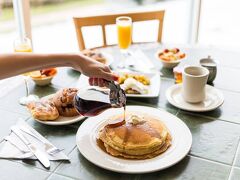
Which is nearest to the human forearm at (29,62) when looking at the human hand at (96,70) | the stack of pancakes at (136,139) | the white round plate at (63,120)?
the human hand at (96,70)

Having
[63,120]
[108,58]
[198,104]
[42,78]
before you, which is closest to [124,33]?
[108,58]

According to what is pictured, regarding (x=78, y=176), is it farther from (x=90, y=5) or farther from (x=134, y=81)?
(x=90, y=5)

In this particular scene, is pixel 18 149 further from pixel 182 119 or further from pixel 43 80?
pixel 182 119

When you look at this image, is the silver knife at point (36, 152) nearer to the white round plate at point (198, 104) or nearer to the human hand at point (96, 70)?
the human hand at point (96, 70)

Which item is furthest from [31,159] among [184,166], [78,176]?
[184,166]

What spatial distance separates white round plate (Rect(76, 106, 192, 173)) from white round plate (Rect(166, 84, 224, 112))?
112 millimetres

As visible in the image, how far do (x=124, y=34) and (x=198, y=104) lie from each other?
24.8 inches

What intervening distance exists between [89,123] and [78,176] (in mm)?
270

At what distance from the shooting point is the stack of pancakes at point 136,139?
114 cm

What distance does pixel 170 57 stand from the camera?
5.98 feet

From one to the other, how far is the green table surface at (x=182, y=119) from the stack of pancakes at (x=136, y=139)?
0.08 metres

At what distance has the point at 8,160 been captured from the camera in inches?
45.2

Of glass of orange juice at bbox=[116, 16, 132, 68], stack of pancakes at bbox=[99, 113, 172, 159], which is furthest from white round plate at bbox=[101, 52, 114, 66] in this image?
stack of pancakes at bbox=[99, 113, 172, 159]

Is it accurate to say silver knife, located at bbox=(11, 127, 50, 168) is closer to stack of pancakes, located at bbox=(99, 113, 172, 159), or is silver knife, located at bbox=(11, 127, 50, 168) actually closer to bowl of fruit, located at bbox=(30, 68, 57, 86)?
stack of pancakes, located at bbox=(99, 113, 172, 159)
